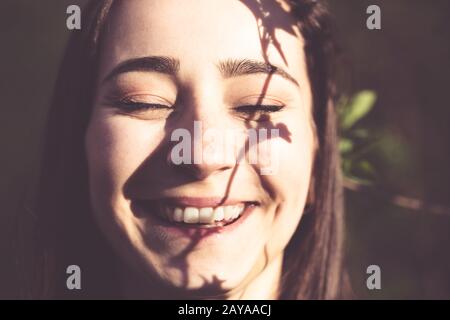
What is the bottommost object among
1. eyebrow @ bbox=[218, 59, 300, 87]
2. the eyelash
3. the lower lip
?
the lower lip

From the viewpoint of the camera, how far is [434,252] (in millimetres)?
1774

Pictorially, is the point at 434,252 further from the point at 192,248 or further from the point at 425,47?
the point at 192,248

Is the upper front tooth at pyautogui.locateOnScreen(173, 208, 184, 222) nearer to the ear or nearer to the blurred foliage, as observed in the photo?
the ear

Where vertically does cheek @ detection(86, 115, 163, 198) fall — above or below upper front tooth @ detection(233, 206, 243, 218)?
above

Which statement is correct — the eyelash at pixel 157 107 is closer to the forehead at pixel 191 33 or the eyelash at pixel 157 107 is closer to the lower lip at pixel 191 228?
the forehead at pixel 191 33

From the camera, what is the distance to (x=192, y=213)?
1.12 meters

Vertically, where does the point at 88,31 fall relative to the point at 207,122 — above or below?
above

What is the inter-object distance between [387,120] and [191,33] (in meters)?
1.02

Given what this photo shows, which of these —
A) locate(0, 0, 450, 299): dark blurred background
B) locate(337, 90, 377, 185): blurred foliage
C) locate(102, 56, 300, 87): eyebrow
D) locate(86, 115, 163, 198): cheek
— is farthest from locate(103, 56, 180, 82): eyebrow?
locate(0, 0, 450, 299): dark blurred background

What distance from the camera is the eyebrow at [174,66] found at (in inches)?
41.5

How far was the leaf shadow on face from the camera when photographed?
109 centimetres

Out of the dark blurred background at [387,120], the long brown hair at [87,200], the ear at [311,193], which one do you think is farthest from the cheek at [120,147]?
the dark blurred background at [387,120]

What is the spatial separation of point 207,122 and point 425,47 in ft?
3.66

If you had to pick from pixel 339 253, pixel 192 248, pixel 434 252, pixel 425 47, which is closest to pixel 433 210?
pixel 434 252
